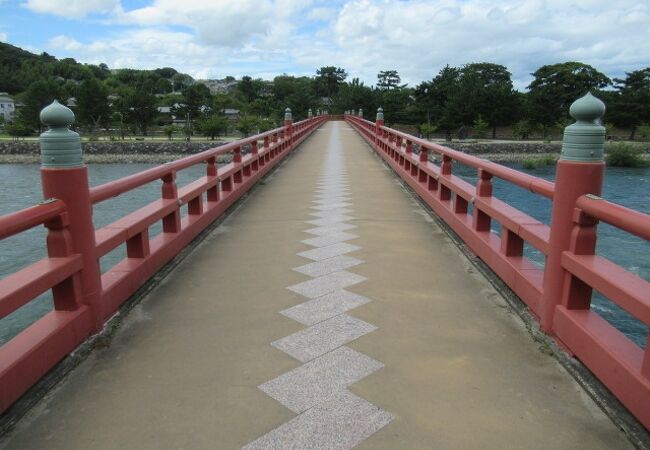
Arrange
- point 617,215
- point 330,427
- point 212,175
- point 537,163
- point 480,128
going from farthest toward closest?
1. point 480,128
2. point 537,163
3. point 212,175
4. point 617,215
5. point 330,427

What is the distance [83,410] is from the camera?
8.09 ft

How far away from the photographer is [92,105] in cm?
7725

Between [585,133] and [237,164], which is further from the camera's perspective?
[237,164]

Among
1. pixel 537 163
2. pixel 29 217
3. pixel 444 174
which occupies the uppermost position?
pixel 29 217

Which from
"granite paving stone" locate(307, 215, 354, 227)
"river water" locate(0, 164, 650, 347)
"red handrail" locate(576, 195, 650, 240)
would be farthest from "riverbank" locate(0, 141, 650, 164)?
"red handrail" locate(576, 195, 650, 240)

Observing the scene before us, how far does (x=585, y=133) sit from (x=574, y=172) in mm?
207

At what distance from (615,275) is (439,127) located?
71.6 metres

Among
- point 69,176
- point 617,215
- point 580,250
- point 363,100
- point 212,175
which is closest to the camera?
point 617,215

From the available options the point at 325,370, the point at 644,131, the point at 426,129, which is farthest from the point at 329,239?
the point at 644,131

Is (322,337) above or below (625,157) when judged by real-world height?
above

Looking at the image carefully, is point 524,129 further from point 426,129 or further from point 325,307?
point 325,307

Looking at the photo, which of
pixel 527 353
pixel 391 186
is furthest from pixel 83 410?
pixel 391 186

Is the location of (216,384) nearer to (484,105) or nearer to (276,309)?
(276,309)

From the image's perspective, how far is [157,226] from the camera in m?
15.9
